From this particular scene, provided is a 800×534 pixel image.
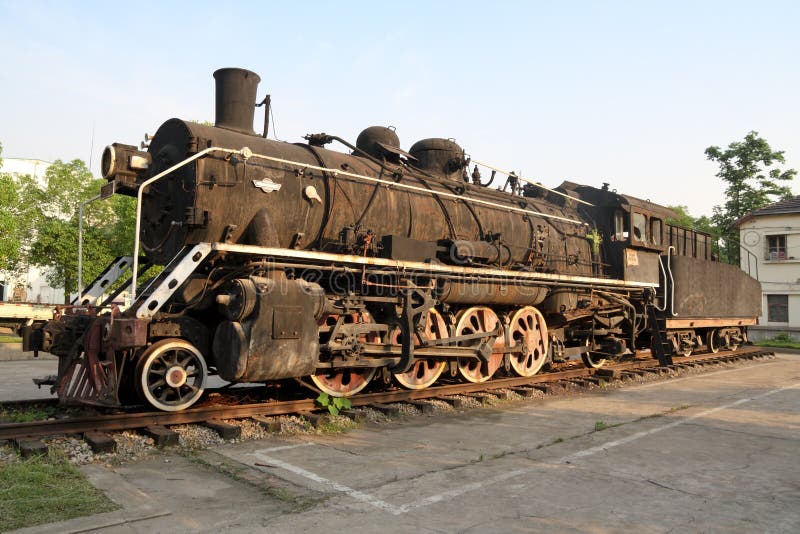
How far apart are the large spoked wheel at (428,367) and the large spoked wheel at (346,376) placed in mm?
752

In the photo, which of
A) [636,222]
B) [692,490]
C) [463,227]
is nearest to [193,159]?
[463,227]

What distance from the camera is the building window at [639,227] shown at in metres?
13.2

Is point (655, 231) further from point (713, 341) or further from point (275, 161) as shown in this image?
point (275, 161)

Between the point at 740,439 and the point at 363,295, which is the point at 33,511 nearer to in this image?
the point at 363,295

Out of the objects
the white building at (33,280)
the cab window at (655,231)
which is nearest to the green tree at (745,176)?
the cab window at (655,231)

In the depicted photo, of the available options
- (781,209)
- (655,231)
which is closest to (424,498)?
(655,231)

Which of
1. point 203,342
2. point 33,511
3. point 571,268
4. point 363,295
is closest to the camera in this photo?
point 33,511

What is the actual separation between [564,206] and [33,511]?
11515 mm

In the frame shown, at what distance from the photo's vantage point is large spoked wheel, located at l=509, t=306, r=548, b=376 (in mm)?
10141

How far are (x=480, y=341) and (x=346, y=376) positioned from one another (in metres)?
2.40

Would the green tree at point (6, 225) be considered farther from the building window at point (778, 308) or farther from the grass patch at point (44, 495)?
the building window at point (778, 308)

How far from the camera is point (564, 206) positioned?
42.5 feet

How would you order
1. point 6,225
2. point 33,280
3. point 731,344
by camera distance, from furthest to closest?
1. point 33,280
2. point 6,225
3. point 731,344

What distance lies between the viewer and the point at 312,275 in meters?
7.26
